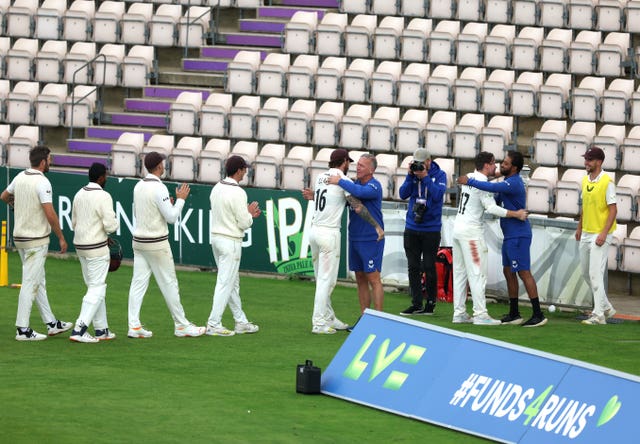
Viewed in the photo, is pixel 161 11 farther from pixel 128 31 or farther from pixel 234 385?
pixel 234 385

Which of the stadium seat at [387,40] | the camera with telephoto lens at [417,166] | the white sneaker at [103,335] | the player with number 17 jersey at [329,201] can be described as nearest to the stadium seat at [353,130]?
the stadium seat at [387,40]

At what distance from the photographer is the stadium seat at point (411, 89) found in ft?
76.5

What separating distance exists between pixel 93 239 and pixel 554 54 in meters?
12.1

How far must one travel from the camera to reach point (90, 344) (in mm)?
13367

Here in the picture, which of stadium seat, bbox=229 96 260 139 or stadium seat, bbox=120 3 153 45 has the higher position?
stadium seat, bbox=120 3 153 45

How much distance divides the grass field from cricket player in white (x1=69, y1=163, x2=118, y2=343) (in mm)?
293

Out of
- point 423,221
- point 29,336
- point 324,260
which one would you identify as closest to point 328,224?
point 324,260

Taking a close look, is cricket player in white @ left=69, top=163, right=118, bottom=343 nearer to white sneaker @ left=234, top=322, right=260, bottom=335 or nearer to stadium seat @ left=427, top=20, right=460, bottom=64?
white sneaker @ left=234, top=322, right=260, bottom=335

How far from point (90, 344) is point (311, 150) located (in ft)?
31.3

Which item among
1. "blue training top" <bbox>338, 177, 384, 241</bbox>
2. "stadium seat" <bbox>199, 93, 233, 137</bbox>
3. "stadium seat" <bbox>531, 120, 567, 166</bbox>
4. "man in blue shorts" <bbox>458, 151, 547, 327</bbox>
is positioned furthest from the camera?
"stadium seat" <bbox>199, 93, 233, 137</bbox>

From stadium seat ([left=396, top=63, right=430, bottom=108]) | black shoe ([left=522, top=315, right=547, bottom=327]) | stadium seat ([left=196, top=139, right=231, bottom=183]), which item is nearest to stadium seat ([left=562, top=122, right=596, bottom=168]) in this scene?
stadium seat ([left=396, top=63, right=430, bottom=108])

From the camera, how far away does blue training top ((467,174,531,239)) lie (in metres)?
15.1

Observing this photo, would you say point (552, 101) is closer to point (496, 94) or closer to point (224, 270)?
point (496, 94)

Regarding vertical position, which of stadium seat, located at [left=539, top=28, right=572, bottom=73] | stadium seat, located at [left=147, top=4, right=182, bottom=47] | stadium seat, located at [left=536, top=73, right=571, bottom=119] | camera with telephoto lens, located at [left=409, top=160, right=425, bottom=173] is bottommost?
camera with telephoto lens, located at [left=409, top=160, right=425, bottom=173]
